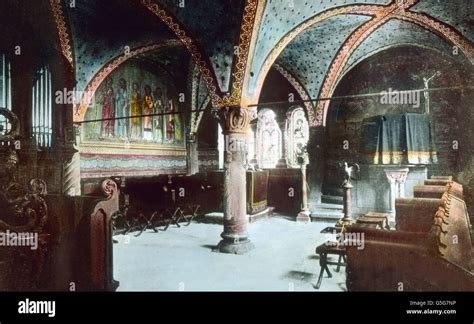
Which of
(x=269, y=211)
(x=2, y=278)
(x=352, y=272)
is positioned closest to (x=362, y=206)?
(x=269, y=211)

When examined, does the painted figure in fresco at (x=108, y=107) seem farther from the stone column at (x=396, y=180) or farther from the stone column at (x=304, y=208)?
the stone column at (x=396, y=180)

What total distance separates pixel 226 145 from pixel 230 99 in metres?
0.88

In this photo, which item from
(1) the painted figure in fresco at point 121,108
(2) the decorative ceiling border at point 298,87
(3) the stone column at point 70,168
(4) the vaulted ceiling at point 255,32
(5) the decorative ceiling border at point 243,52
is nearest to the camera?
(5) the decorative ceiling border at point 243,52

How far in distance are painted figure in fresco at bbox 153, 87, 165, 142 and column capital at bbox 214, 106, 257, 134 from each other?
6546 mm

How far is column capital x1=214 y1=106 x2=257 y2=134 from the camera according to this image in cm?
689

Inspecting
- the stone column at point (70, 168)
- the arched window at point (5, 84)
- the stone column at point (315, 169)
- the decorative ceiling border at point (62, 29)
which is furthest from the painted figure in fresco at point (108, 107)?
the stone column at point (315, 169)

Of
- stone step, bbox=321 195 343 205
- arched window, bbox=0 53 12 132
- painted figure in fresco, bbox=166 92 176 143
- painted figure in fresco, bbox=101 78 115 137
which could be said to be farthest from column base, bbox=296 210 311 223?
arched window, bbox=0 53 12 132

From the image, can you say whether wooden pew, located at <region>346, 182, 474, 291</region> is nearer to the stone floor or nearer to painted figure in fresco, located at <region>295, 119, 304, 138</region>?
the stone floor

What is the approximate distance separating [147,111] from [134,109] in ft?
1.75

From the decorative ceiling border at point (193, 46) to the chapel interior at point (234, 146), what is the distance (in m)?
0.03

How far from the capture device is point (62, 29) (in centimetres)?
806

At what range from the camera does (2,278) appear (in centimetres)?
357

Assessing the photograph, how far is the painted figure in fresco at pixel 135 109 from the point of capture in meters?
12.1

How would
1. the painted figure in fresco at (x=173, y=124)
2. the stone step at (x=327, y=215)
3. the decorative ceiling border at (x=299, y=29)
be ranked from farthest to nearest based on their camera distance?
the painted figure in fresco at (x=173, y=124) → the stone step at (x=327, y=215) → the decorative ceiling border at (x=299, y=29)
